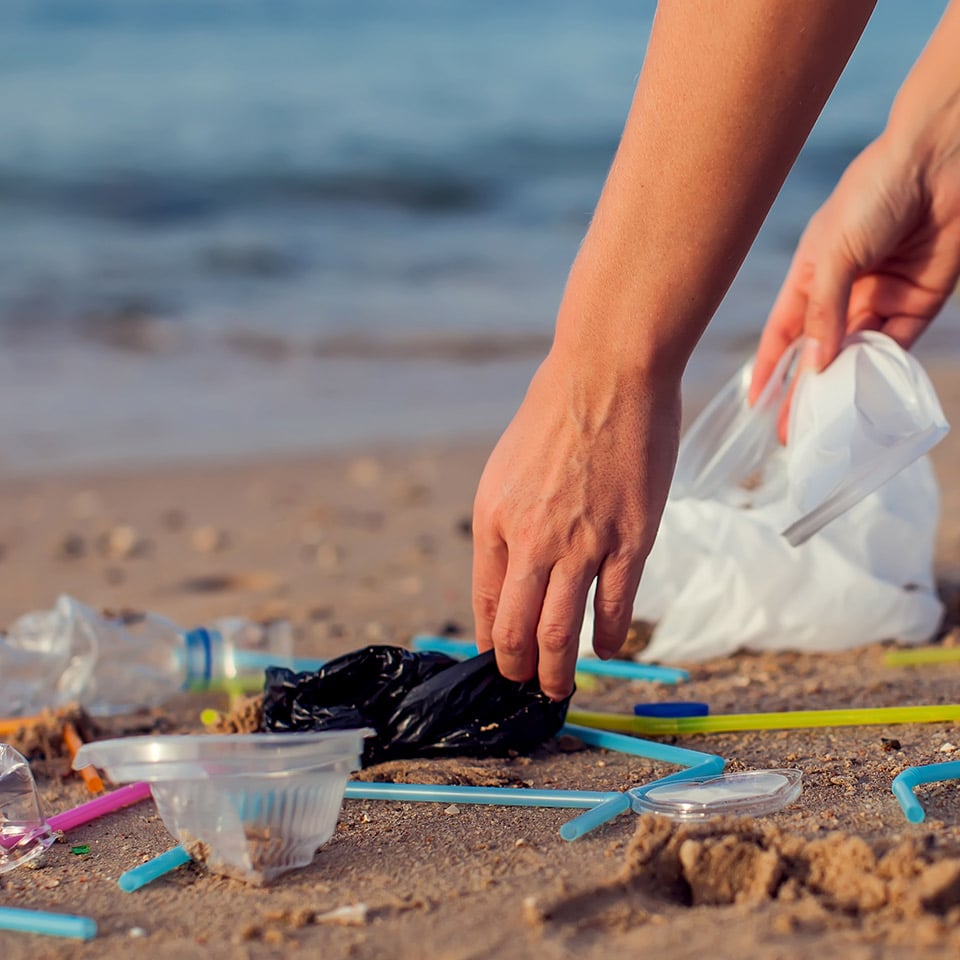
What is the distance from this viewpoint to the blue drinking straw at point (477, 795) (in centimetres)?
163

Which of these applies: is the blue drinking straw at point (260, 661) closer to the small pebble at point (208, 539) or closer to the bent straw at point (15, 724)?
the bent straw at point (15, 724)

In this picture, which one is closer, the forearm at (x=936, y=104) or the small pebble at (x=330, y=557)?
the forearm at (x=936, y=104)

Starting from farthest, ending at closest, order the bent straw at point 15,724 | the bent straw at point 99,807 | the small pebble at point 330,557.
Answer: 1. the small pebble at point 330,557
2. the bent straw at point 15,724
3. the bent straw at point 99,807

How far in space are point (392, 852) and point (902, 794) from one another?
0.63 m

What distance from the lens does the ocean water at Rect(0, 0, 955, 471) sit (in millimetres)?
5855

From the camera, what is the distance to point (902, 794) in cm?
152

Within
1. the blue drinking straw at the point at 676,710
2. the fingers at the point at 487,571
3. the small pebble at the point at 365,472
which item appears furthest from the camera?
the small pebble at the point at 365,472

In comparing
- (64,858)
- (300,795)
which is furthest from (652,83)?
(64,858)

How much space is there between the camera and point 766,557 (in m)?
2.47

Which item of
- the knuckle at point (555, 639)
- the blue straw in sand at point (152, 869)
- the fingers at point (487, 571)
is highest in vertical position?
the fingers at point (487, 571)

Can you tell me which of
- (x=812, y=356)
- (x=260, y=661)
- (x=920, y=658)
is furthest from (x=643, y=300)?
(x=260, y=661)

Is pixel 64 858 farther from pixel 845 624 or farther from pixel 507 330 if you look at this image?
pixel 507 330

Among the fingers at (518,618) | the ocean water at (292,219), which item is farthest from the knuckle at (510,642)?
the ocean water at (292,219)

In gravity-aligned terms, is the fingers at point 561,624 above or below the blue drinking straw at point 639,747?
above
